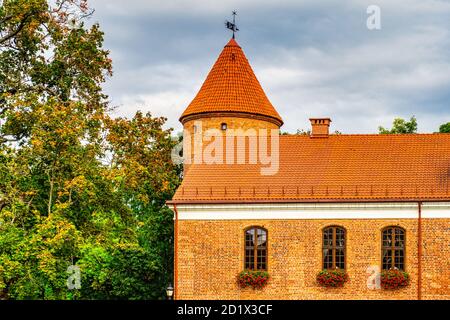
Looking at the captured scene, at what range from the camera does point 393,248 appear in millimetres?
29922

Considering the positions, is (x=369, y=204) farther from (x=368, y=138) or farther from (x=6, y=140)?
(x=6, y=140)

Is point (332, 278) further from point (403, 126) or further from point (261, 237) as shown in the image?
point (403, 126)

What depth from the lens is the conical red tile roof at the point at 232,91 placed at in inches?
1435

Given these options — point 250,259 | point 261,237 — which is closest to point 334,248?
point 261,237

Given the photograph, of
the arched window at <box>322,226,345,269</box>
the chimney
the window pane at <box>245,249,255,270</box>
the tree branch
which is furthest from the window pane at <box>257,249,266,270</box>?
the tree branch

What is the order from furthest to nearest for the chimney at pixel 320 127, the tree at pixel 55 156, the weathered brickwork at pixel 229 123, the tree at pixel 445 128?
the tree at pixel 445 128, the weathered brickwork at pixel 229 123, the chimney at pixel 320 127, the tree at pixel 55 156

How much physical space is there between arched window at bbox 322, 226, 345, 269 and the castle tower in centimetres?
789

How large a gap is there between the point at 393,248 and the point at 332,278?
8.22 ft

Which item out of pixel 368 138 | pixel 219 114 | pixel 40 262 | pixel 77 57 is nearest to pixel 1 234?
pixel 40 262

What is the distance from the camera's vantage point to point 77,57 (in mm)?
29281

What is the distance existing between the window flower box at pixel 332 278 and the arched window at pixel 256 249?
213 centimetres

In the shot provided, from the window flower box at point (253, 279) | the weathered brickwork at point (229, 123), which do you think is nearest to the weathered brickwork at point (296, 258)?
the window flower box at point (253, 279)

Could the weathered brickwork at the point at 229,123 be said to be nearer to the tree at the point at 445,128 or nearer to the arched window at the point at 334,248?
the arched window at the point at 334,248

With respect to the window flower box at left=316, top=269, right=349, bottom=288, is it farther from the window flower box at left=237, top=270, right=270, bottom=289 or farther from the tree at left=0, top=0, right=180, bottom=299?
the tree at left=0, top=0, right=180, bottom=299
